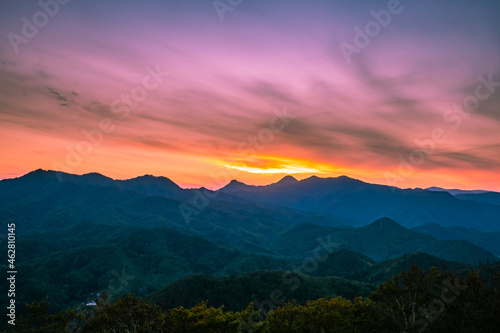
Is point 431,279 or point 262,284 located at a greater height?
point 431,279

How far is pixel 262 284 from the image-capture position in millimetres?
134375

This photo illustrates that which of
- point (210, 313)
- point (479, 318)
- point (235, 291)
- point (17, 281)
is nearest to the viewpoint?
point (479, 318)

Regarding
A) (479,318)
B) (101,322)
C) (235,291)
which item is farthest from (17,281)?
(479,318)

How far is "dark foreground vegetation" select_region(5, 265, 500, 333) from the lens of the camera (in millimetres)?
31094

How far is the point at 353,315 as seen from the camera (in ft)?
140

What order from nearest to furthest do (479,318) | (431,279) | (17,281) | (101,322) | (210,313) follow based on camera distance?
(479,318), (101,322), (431,279), (210,313), (17,281)

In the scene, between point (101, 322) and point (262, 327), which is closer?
point (101, 322)

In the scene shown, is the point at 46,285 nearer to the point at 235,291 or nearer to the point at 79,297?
the point at 79,297

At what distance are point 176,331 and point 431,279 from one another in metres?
35.6

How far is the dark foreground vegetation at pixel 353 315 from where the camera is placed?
1224 inches

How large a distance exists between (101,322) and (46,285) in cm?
19530

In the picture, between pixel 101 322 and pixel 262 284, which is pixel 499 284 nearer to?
pixel 101 322

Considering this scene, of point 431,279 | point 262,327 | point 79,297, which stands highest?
point 431,279

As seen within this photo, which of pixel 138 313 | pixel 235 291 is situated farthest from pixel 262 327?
pixel 235 291
